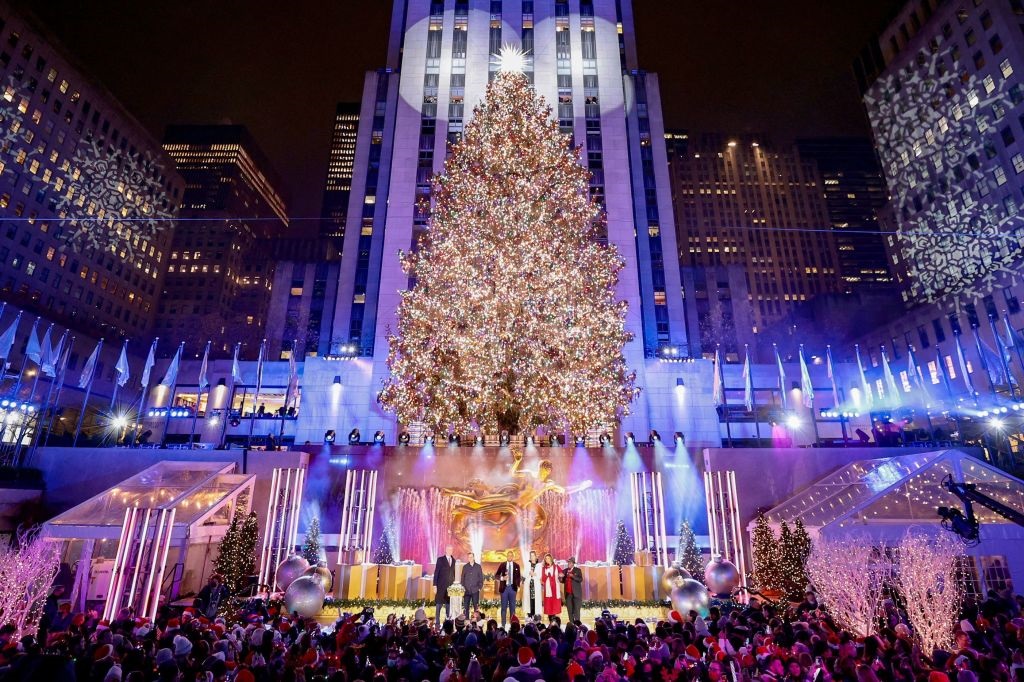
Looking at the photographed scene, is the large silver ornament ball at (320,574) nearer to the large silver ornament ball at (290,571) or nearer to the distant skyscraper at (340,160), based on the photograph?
the large silver ornament ball at (290,571)

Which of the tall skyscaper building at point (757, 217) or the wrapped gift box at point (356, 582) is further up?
the tall skyscaper building at point (757, 217)

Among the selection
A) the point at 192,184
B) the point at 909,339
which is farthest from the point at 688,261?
A: the point at 192,184

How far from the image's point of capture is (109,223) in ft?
240

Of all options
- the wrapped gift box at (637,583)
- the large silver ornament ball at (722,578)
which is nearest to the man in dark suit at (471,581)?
the wrapped gift box at (637,583)

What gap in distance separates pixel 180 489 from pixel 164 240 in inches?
3258

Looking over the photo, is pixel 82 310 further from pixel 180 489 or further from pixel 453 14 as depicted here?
pixel 180 489

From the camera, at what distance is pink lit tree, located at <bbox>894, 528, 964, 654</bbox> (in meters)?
10.4

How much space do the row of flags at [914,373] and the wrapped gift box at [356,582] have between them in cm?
1738

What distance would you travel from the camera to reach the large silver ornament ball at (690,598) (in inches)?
486

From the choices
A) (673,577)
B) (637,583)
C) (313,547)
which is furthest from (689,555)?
(313,547)

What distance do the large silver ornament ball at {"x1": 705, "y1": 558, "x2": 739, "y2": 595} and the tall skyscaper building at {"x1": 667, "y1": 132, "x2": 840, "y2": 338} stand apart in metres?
88.0

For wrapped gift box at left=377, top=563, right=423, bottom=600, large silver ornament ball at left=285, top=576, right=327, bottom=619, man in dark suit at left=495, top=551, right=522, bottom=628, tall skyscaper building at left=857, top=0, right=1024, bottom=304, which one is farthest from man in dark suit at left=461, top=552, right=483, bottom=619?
tall skyscaper building at left=857, top=0, right=1024, bottom=304

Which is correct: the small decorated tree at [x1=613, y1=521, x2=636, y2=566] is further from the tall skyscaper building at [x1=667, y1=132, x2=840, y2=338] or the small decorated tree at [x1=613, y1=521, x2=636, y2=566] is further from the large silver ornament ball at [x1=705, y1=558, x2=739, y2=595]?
the tall skyscaper building at [x1=667, y1=132, x2=840, y2=338]

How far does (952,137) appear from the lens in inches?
1918
